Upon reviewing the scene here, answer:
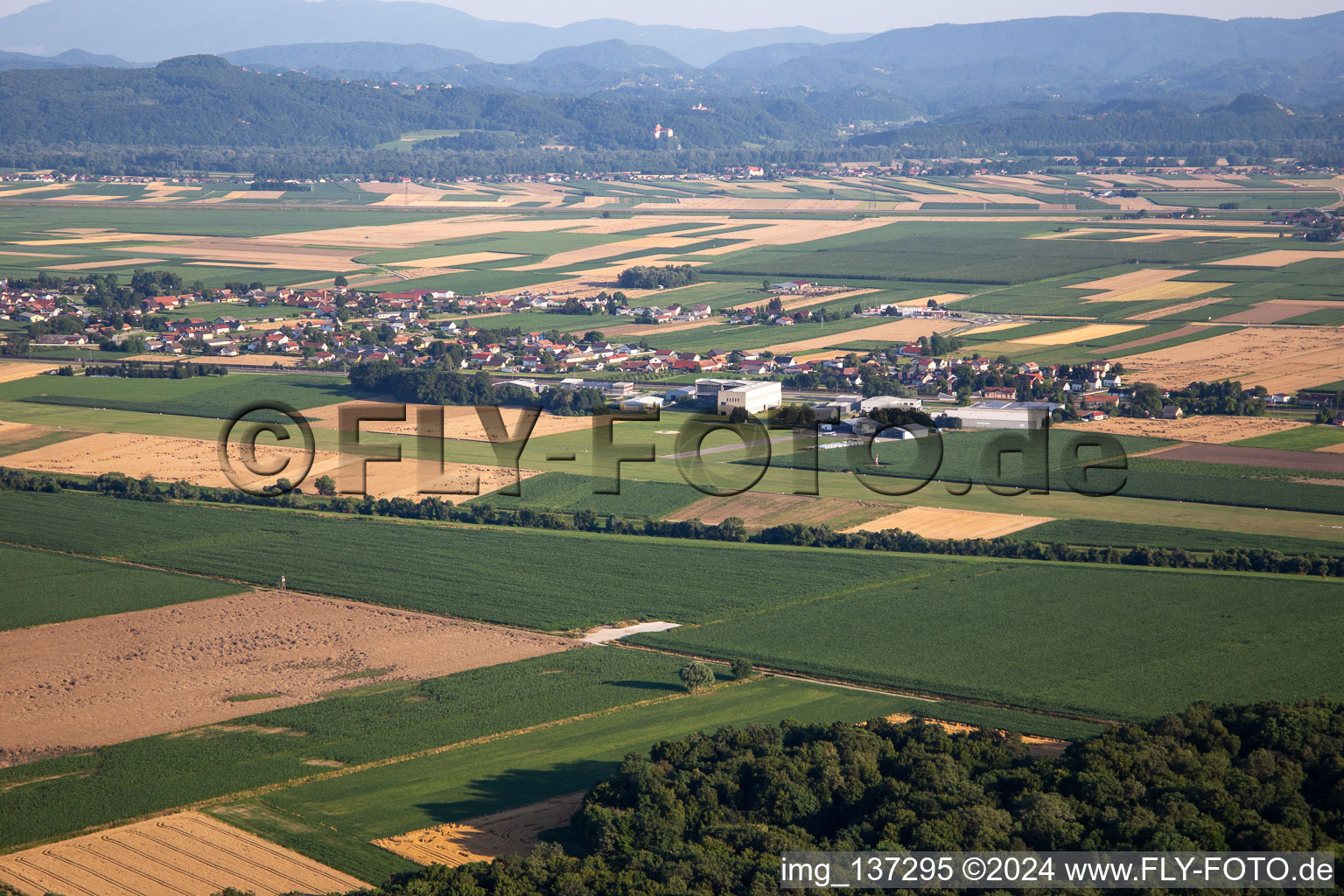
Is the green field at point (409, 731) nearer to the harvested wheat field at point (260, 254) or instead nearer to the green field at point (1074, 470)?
the green field at point (1074, 470)

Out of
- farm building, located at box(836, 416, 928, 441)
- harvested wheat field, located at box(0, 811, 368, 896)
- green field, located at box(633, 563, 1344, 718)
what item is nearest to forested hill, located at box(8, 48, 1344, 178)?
farm building, located at box(836, 416, 928, 441)

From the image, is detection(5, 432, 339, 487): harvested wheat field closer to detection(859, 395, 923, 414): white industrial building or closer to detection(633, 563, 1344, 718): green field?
detection(633, 563, 1344, 718): green field

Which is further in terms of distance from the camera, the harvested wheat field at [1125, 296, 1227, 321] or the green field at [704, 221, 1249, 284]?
the green field at [704, 221, 1249, 284]

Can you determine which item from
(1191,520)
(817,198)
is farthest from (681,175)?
(1191,520)

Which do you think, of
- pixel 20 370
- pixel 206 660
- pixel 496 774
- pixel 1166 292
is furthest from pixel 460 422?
pixel 1166 292

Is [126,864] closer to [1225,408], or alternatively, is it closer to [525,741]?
[525,741]

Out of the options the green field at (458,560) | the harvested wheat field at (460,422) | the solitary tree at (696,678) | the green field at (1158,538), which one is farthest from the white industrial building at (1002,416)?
the solitary tree at (696,678)

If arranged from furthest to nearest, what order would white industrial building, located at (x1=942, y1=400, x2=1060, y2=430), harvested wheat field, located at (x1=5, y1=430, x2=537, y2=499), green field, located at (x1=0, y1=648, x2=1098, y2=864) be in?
white industrial building, located at (x1=942, y1=400, x2=1060, y2=430)
harvested wheat field, located at (x1=5, y1=430, x2=537, y2=499)
green field, located at (x1=0, y1=648, x2=1098, y2=864)
